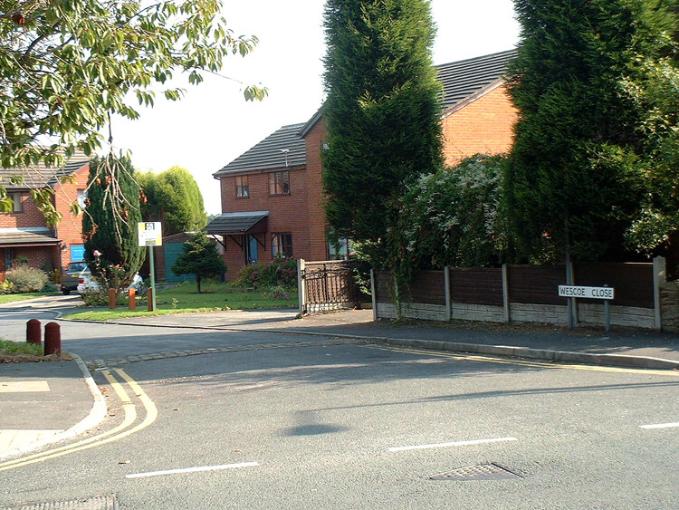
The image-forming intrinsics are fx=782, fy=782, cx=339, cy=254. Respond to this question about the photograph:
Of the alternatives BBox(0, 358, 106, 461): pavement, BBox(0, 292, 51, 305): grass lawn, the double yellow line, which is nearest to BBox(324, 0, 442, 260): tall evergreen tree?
BBox(0, 358, 106, 461): pavement

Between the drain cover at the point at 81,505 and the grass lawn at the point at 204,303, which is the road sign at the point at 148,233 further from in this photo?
the drain cover at the point at 81,505

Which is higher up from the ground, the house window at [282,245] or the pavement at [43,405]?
the house window at [282,245]

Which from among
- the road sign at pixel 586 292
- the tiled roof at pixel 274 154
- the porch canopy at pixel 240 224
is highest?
the tiled roof at pixel 274 154

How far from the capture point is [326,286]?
80.6 feet

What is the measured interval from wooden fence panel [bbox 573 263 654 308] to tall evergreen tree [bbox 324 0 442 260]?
647 cm

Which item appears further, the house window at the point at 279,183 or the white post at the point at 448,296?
the house window at the point at 279,183

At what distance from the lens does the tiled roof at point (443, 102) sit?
29.9 m

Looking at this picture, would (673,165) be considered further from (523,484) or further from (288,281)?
(288,281)

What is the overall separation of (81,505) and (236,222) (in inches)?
1403

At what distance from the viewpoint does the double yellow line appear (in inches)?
307

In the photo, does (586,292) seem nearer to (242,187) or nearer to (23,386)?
(23,386)

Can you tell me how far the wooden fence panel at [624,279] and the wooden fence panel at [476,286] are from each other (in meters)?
2.34

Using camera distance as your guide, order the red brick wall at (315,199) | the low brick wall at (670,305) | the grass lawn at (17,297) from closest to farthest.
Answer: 1. the low brick wall at (670,305)
2. the red brick wall at (315,199)
3. the grass lawn at (17,297)

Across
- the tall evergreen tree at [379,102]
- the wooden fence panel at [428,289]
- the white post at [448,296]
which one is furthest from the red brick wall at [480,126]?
the white post at [448,296]
